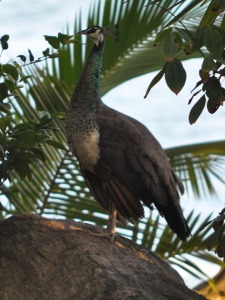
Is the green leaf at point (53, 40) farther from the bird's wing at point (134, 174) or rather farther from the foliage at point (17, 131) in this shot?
the bird's wing at point (134, 174)

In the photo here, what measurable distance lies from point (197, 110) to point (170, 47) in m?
0.51

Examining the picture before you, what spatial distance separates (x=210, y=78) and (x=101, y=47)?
7.90 feet

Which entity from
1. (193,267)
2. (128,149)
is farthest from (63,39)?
(193,267)

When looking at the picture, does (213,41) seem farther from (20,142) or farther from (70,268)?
(70,268)

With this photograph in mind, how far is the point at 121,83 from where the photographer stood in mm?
9180

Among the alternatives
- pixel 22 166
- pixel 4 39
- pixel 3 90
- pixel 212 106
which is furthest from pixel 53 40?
pixel 212 106

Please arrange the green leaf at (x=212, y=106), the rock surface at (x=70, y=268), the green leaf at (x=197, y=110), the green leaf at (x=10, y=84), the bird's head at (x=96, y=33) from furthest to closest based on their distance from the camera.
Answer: the bird's head at (x=96, y=33), the green leaf at (x=10, y=84), the rock surface at (x=70, y=268), the green leaf at (x=212, y=106), the green leaf at (x=197, y=110)

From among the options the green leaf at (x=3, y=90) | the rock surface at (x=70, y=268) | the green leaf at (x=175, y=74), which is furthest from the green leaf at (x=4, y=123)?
the green leaf at (x=175, y=74)

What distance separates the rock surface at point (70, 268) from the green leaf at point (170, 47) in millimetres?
1475

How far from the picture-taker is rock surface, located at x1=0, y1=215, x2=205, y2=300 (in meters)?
5.27

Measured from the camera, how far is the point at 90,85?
22.0 feet

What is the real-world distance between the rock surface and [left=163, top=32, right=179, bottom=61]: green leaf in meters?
1.47

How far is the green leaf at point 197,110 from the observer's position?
464 centimetres

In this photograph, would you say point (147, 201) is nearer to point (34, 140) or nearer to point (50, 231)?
point (50, 231)
